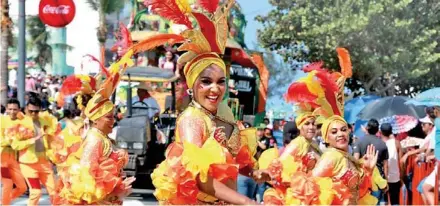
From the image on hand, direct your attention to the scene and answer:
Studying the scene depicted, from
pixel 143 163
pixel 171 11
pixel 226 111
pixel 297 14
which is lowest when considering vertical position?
pixel 143 163

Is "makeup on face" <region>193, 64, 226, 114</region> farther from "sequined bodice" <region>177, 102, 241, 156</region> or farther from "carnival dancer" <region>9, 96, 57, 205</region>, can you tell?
"carnival dancer" <region>9, 96, 57, 205</region>

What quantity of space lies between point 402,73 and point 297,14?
9.22 feet

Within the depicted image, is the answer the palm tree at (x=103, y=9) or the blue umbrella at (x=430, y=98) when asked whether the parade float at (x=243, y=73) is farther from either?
the palm tree at (x=103, y=9)

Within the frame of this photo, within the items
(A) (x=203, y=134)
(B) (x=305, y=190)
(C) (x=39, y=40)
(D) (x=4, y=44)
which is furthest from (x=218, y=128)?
(C) (x=39, y=40)

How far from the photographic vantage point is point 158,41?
15.6 feet

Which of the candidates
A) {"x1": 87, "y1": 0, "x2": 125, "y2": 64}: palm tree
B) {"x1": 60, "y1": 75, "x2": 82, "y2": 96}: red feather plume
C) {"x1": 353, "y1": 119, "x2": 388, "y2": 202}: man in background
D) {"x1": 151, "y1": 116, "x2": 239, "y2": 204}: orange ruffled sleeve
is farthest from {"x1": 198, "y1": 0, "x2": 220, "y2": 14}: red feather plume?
{"x1": 87, "y1": 0, "x2": 125, "y2": 64}: palm tree

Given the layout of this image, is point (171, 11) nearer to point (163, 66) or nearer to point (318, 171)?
point (318, 171)

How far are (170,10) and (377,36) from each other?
15.5 metres

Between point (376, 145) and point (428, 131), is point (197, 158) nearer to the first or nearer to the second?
point (376, 145)

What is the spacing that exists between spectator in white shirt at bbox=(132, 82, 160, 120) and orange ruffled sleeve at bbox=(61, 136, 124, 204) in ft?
27.6

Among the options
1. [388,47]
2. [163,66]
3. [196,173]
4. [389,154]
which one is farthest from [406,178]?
[388,47]

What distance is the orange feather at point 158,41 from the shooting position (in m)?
4.59

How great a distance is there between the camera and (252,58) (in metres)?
17.9

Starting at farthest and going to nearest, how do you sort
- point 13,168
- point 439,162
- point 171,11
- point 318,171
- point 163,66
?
point 163,66
point 13,168
point 439,162
point 318,171
point 171,11
